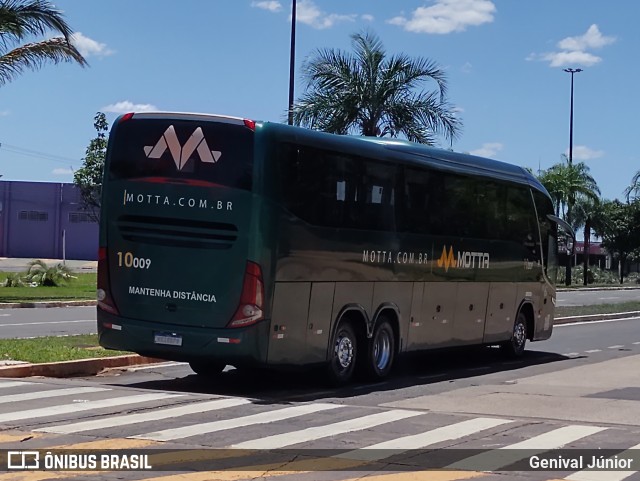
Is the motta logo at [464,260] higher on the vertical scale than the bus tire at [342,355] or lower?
higher

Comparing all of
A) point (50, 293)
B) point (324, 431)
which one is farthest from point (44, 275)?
point (324, 431)

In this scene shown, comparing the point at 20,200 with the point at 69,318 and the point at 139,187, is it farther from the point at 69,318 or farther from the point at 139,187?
the point at 139,187

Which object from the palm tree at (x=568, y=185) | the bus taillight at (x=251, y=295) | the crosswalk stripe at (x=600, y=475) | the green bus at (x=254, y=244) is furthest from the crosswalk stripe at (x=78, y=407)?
the palm tree at (x=568, y=185)

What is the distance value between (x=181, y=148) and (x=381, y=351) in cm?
466

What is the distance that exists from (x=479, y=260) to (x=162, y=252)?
23.1 ft

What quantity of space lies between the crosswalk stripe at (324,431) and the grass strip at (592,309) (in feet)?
68.6

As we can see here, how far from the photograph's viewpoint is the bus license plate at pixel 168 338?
13.4 meters

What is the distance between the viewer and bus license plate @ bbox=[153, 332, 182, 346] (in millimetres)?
13422

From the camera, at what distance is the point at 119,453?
348 inches

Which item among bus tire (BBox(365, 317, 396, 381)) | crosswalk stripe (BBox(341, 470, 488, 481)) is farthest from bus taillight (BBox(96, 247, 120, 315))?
crosswalk stripe (BBox(341, 470, 488, 481))

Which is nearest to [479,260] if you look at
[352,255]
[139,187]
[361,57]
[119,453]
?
[352,255]

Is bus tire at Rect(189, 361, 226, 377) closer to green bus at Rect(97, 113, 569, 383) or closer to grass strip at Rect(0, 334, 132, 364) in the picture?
green bus at Rect(97, 113, 569, 383)

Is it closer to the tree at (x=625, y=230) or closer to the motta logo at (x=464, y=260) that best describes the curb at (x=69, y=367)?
the motta logo at (x=464, y=260)

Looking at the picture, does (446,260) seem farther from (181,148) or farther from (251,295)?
(181,148)
